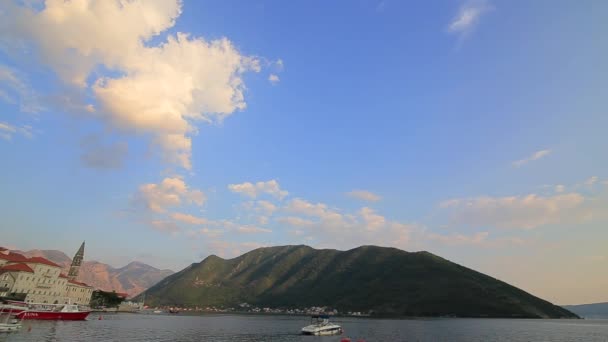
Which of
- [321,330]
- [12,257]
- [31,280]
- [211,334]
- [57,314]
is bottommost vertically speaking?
[211,334]

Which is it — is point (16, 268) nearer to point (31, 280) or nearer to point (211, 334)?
point (31, 280)

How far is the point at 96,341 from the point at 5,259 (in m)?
122

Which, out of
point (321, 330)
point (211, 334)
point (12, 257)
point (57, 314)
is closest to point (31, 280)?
Answer: point (12, 257)

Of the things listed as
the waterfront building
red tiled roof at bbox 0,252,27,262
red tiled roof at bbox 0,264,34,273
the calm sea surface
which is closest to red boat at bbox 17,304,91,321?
the calm sea surface

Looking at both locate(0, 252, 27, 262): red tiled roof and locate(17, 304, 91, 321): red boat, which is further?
locate(0, 252, 27, 262): red tiled roof

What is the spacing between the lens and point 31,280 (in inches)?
6196

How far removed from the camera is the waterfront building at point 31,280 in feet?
485

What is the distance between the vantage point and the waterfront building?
14775 centimetres

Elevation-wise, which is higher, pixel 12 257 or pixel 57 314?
pixel 12 257

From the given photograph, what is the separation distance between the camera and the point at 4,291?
14412 centimetres

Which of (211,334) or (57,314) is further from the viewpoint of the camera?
(57,314)

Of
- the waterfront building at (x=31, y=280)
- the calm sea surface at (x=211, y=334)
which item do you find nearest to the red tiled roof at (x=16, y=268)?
the waterfront building at (x=31, y=280)

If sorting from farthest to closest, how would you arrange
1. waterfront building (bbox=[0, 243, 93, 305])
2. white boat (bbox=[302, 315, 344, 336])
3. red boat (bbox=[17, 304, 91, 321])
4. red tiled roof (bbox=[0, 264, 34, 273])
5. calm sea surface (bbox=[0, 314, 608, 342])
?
red tiled roof (bbox=[0, 264, 34, 273]) < waterfront building (bbox=[0, 243, 93, 305]) < red boat (bbox=[17, 304, 91, 321]) < white boat (bbox=[302, 315, 344, 336]) < calm sea surface (bbox=[0, 314, 608, 342])

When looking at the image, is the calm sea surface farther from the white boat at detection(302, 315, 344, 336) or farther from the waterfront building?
the waterfront building
